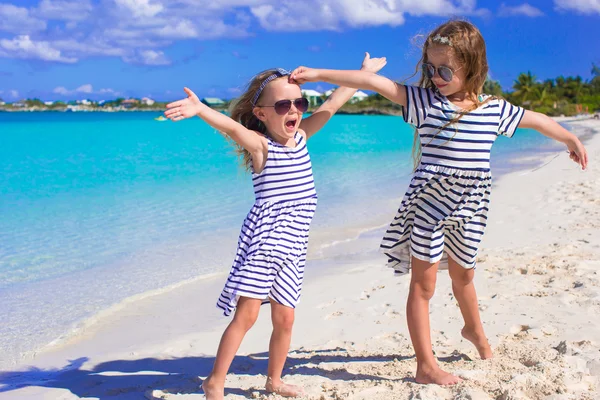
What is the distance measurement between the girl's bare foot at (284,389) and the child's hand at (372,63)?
5.43 ft

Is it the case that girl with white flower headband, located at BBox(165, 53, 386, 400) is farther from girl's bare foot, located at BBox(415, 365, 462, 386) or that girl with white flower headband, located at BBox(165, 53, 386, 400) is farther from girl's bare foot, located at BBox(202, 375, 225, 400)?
girl's bare foot, located at BBox(415, 365, 462, 386)

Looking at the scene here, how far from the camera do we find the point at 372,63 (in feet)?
10.7

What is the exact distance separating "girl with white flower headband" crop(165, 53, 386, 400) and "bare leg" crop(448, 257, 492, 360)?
81 centimetres

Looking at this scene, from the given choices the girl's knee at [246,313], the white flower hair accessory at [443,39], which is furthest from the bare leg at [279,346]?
the white flower hair accessory at [443,39]

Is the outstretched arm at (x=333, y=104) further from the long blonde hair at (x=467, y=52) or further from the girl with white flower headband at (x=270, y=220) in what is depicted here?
the long blonde hair at (x=467, y=52)

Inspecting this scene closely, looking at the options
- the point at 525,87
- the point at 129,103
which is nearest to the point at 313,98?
the point at 525,87

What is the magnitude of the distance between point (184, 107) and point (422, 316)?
1515 millimetres

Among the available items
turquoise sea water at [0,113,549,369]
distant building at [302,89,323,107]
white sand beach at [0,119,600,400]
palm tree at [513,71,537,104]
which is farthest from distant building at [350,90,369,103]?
white sand beach at [0,119,600,400]

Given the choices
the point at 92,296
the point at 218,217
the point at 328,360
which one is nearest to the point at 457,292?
the point at 328,360

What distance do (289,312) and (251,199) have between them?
786cm

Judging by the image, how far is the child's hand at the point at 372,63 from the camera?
3.20 meters

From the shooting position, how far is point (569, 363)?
2.98 meters

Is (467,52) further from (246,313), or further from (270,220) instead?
(246,313)

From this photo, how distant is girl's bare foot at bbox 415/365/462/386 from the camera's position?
9.50ft
